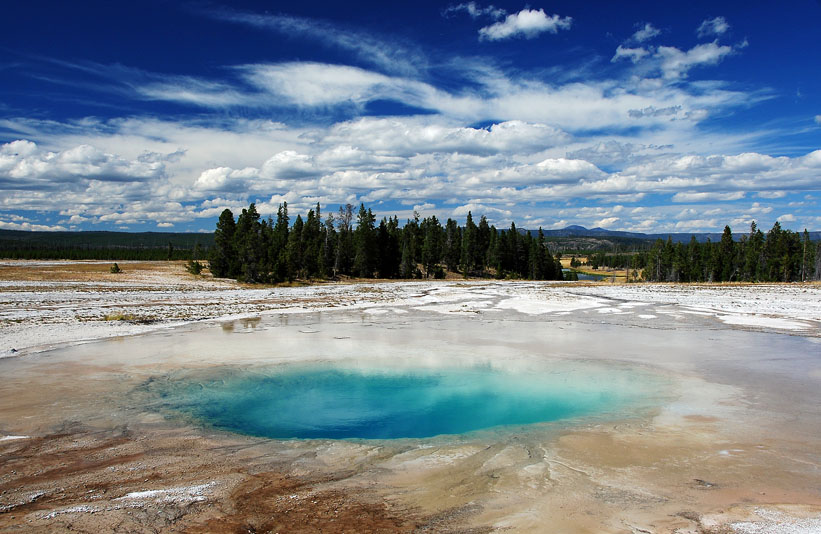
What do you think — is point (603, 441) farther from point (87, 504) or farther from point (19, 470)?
point (19, 470)

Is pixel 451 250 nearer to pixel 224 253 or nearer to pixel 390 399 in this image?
pixel 224 253

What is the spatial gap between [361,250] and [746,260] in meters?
71.6

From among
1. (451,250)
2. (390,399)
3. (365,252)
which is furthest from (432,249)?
(390,399)

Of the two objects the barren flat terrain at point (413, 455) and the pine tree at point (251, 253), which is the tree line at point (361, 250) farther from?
the barren flat terrain at point (413, 455)

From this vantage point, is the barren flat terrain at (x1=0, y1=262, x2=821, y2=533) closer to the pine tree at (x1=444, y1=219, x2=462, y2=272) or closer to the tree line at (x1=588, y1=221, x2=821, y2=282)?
the pine tree at (x1=444, y1=219, x2=462, y2=272)

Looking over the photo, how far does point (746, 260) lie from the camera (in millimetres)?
94125

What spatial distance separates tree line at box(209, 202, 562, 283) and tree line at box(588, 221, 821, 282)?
21.7 metres

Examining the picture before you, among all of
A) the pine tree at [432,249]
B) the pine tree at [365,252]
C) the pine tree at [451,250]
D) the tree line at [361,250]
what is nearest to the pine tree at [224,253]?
the tree line at [361,250]

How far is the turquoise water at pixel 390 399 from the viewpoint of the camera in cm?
976

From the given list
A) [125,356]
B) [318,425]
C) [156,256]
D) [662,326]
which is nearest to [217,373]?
[125,356]

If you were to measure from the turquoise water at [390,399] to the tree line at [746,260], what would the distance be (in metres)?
94.3

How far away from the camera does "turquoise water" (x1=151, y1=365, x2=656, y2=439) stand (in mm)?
9758

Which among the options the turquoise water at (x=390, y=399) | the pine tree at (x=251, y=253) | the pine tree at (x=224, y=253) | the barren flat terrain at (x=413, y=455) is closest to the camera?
the barren flat terrain at (x=413, y=455)

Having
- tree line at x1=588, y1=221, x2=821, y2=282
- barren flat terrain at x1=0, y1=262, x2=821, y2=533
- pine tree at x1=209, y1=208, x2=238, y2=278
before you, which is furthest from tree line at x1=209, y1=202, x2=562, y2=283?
barren flat terrain at x1=0, y1=262, x2=821, y2=533
